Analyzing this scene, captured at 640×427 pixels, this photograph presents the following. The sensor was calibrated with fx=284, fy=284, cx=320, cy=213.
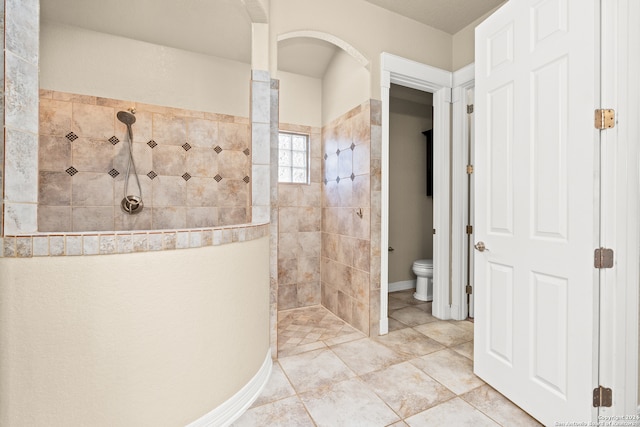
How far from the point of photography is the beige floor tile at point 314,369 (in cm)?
180

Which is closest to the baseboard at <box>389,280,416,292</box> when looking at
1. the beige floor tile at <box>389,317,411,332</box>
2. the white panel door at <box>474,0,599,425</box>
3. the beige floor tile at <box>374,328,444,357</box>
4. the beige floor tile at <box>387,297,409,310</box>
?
the beige floor tile at <box>387,297,409,310</box>

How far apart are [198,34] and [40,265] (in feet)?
A: 7.92

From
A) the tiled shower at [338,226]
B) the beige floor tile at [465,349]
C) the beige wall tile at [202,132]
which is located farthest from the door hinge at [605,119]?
the beige wall tile at [202,132]

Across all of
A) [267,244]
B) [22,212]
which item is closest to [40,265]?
[22,212]

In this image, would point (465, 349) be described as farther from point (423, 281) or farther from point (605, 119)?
point (605, 119)

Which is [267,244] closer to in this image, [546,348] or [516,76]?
[546,348]

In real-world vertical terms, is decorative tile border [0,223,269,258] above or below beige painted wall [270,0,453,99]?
Answer: below

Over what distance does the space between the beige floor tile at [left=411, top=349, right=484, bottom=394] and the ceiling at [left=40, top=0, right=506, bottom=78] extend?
8.77 ft

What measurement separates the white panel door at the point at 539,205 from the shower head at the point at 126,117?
271cm

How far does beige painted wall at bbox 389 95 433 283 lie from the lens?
3832 millimetres

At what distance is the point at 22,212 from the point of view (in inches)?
41.8

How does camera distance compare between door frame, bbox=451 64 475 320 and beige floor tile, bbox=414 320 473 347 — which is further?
door frame, bbox=451 64 475 320

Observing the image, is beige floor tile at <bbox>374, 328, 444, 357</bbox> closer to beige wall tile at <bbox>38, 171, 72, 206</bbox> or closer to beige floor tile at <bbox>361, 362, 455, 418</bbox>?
beige floor tile at <bbox>361, 362, 455, 418</bbox>

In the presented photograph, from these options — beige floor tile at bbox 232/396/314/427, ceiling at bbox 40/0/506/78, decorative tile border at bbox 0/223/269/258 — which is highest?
ceiling at bbox 40/0/506/78
